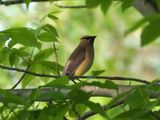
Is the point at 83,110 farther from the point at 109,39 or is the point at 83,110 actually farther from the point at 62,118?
the point at 109,39

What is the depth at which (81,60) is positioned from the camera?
3646 millimetres

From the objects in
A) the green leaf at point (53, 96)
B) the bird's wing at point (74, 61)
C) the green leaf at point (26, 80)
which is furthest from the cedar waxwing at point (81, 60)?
the green leaf at point (53, 96)

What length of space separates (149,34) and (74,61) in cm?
221

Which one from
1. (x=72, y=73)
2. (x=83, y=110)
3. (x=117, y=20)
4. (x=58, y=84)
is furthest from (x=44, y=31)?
(x=117, y=20)

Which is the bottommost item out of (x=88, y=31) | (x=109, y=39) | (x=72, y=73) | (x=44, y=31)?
(x=109, y=39)

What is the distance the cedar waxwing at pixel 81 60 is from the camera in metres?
3.44

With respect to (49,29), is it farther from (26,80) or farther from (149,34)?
(149,34)

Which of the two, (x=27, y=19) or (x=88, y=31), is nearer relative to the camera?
(x=27, y=19)

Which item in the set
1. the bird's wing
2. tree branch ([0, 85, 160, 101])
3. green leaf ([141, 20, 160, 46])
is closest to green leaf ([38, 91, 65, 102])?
tree branch ([0, 85, 160, 101])

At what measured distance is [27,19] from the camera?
27.8ft

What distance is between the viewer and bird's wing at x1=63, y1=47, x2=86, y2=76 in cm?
337

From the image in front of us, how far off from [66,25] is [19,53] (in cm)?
672

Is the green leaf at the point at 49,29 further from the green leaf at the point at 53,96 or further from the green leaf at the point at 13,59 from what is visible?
the green leaf at the point at 53,96

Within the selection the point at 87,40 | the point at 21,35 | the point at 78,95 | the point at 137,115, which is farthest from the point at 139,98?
the point at 87,40
